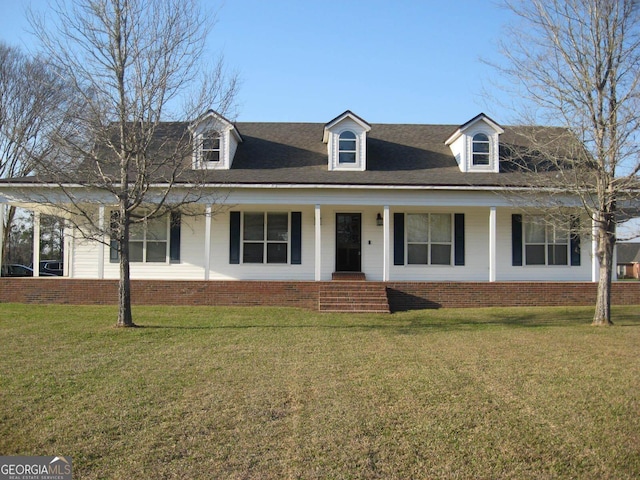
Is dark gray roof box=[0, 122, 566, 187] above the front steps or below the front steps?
above

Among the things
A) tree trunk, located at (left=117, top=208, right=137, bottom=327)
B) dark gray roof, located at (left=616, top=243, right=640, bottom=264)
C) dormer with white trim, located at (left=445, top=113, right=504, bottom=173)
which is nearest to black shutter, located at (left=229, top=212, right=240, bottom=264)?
tree trunk, located at (left=117, top=208, right=137, bottom=327)

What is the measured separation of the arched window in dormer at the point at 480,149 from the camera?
1745 centimetres

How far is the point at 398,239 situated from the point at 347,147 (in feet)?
11.2

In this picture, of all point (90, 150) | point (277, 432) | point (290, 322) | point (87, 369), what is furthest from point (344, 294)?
point (277, 432)

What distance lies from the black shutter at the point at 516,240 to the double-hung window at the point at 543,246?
257mm

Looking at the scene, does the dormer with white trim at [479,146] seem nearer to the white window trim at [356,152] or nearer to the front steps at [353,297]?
the white window trim at [356,152]

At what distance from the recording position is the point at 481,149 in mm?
17547

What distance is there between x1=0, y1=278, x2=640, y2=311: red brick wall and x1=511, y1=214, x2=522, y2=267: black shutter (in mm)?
2055

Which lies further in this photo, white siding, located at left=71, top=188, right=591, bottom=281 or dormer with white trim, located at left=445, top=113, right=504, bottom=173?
dormer with white trim, located at left=445, top=113, right=504, bottom=173

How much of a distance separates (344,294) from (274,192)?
146 inches

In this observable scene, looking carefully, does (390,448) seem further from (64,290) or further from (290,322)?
(64,290)

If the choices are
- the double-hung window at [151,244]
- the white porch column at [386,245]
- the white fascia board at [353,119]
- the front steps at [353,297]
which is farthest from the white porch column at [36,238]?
the white porch column at [386,245]

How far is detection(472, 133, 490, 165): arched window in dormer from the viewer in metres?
17.5

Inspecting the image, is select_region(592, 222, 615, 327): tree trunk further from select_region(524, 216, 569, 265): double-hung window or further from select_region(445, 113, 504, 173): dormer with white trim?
select_region(445, 113, 504, 173): dormer with white trim
